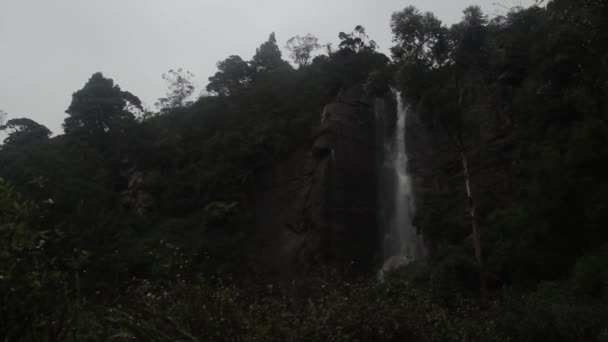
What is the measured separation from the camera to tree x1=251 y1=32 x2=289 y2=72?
4428cm

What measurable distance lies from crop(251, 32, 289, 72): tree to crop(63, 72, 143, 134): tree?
1364cm

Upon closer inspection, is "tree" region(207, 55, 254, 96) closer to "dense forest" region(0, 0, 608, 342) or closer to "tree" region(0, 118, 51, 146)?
"dense forest" region(0, 0, 608, 342)

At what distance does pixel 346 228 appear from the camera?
23.2 m

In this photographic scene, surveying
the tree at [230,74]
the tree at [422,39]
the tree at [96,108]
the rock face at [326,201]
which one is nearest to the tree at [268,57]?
the tree at [230,74]

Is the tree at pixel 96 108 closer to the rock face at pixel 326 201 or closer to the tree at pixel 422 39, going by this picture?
the rock face at pixel 326 201

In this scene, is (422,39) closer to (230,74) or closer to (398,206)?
(398,206)

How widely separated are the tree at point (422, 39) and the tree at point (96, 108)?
1950 cm

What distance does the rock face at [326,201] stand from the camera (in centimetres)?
2212

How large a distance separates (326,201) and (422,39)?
920 centimetres

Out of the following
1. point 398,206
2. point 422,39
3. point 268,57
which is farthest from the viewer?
point 268,57

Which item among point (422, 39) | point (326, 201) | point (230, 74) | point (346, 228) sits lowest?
point (346, 228)

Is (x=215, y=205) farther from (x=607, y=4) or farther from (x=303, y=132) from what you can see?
(x=607, y=4)

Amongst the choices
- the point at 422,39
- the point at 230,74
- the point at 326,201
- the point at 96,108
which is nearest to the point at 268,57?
the point at 230,74

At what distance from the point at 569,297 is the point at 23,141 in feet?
108
